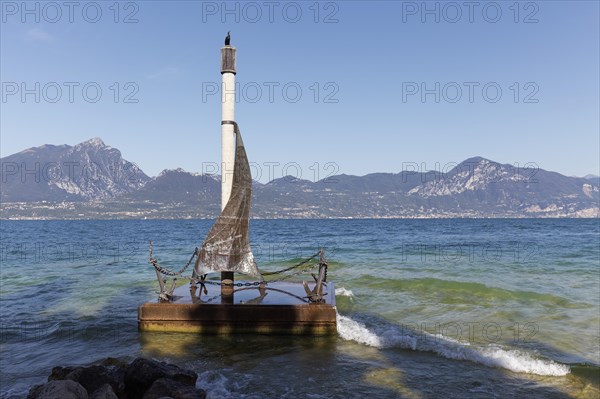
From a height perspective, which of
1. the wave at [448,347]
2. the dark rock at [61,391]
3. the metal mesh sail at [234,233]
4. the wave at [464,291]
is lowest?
the wave at [464,291]

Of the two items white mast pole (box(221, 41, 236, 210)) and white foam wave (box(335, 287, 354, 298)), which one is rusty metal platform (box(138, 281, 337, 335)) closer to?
white mast pole (box(221, 41, 236, 210))

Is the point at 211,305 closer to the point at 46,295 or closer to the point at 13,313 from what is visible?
the point at 13,313

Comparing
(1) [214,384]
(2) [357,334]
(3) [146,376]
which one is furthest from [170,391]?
(2) [357,334]

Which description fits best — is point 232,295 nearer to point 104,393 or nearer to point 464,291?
point 104,393

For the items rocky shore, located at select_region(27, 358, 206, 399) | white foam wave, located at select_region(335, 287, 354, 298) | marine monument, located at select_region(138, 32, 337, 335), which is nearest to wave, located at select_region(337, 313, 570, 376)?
marine monument, located at select_region(138, 32, 337, 335)

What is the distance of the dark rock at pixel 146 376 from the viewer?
28.1 ft

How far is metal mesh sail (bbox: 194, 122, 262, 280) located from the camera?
13.9 metres

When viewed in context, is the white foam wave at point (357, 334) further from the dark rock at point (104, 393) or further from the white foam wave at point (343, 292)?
the dark rock at point (104, 393)

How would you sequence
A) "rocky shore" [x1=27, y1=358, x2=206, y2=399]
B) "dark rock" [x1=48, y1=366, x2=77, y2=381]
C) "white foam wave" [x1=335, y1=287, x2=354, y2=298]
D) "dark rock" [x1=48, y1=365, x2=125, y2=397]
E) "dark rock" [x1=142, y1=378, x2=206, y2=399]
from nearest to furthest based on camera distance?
1. "rocky shore" [x1=27, y1=358, x2=206, y2=399]
2. "dark rock" [x1=142, y1=378, x2=206, y2=399]
3. "dark rock" [x1=48, y1=365, x2=125, y2=397]
4. "dark rock" [x1=48, y1=366, x2=77, y2=381]
5. "white foam wave" [x1=335, y1=287, x2=354, y2=298]

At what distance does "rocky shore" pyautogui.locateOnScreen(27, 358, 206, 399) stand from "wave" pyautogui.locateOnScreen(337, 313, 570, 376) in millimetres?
6015

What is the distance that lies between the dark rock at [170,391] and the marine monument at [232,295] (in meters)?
5.11

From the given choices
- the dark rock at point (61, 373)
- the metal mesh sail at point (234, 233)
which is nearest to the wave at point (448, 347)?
the metal mesh sail at point (234, 233)

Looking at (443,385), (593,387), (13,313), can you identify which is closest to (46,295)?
(13,313)

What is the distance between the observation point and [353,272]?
30594 millimetres
